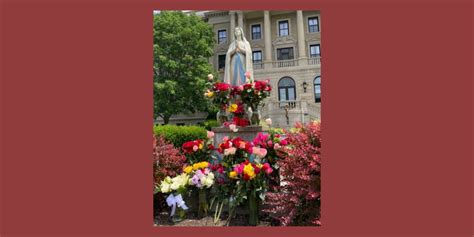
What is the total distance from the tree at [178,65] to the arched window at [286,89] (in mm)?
7873

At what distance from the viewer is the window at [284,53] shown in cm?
2942

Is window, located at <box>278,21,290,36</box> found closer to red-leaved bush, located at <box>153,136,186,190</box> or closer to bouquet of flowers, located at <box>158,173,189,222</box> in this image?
red-leaved bush, located at <box>153,136,186,190</box>

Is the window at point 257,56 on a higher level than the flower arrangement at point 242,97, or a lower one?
higher

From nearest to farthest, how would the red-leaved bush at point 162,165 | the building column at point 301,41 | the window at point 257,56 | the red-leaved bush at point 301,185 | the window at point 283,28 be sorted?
the red-leaved bush at point 301,185 < the red-leaved bush at point 162,165 < the building column at point 301,41 < the window at point 283,28 < the window at point 257,56

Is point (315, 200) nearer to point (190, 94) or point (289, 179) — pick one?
point (289, 179)

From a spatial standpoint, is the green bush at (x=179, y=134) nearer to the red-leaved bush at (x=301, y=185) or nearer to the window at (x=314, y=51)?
the red-leaved bush at (x=301, y=185)

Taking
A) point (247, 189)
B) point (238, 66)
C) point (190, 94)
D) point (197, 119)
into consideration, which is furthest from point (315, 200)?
point (197, 119)

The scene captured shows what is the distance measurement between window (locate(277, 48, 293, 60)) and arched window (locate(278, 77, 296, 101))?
255 centimetres

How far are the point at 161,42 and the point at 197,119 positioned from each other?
7684 mm

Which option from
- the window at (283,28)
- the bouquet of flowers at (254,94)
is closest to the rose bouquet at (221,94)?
the bouquet of flowers at (254,94)

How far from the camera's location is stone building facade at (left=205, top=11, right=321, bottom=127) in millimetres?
27344

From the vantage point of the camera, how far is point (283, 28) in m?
29.6

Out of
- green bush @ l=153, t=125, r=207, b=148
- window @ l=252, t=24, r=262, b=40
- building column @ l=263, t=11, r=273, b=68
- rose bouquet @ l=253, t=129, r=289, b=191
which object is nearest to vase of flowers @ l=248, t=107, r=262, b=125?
rose bouquet @ l=253, t=129, r=289, b=191

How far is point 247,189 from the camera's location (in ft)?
14.1
